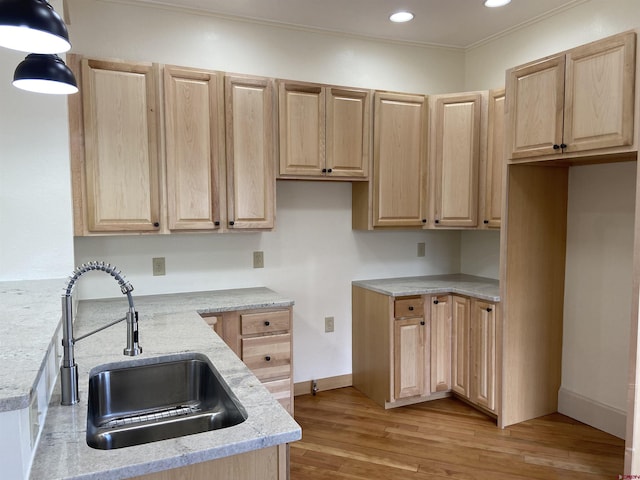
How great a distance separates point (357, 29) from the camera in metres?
3.33

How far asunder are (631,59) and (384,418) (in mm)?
2537

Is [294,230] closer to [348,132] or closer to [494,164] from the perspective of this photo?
[348,132]

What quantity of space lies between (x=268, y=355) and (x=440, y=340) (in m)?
1.30

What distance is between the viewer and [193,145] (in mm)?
2736

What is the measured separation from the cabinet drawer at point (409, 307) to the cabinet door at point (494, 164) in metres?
0.76

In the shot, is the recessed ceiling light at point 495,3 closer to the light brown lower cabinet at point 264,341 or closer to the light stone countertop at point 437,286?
the light stone countertop at point 437,286

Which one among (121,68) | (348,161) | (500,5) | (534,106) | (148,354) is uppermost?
(500,5)

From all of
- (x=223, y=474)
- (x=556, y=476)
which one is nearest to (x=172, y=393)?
(x=223, y=474)

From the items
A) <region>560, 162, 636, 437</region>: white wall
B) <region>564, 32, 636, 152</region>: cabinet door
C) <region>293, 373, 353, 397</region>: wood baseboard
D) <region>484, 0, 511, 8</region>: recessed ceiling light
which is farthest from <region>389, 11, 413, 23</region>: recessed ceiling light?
<region>293, 373, 353, 397</region>: wood baseboard

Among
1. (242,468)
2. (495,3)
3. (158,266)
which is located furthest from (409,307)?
(242,468)

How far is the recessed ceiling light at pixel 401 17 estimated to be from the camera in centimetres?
307

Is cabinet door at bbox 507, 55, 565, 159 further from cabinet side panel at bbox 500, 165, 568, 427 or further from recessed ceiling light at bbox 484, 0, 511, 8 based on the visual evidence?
recessed ceiling light at bbox 484, 0, 511, 8

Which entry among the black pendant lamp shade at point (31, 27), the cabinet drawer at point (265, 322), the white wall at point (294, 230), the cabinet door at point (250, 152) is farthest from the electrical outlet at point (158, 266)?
the black pendant lamp shade at point (31, 27)

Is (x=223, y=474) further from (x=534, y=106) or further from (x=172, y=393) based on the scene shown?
(x=534, y=106)
